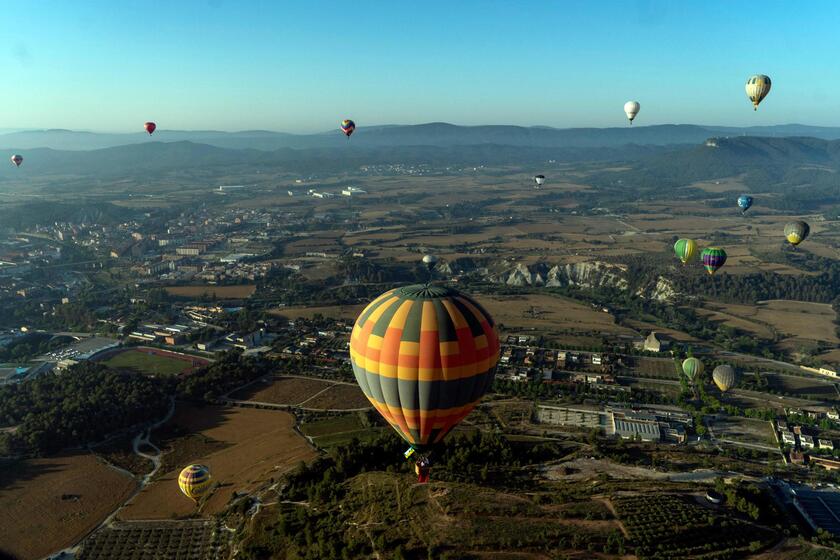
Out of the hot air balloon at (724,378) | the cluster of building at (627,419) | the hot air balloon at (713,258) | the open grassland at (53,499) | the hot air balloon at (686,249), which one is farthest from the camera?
the hot air balloon at (686,249)

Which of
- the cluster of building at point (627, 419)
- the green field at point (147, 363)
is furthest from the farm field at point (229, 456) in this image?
the cluster of building at point (627, 419)

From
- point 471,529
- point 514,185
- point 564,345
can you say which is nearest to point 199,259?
point 564,345

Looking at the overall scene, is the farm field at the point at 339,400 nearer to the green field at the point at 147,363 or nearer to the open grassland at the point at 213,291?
the green field at the point at 147,363

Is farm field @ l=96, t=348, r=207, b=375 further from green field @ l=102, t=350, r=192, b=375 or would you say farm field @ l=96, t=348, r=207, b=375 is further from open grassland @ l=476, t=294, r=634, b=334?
open grassland @ l=476, t=294, r=634, b=334

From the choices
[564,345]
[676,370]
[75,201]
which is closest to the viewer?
[676,370]

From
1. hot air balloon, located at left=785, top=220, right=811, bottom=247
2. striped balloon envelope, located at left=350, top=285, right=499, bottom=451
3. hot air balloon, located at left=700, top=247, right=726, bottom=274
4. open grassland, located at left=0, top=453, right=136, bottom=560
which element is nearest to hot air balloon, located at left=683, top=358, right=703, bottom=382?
hot air balloon, located at left=700, top=247, right=726, bottom=274

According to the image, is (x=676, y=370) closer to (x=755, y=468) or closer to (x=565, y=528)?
(x=755, y=468)

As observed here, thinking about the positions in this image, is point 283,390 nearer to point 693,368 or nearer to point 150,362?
point 150,362
